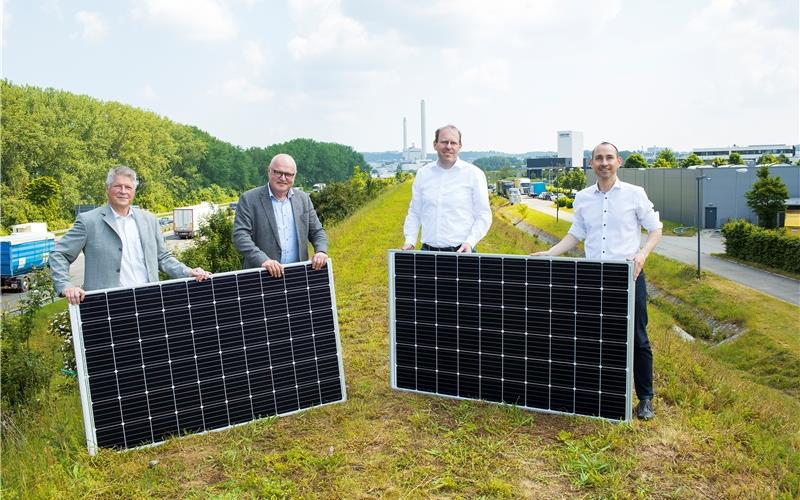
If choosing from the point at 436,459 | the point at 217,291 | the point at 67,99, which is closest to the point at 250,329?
the point at 217,291

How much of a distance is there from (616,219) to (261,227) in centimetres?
412

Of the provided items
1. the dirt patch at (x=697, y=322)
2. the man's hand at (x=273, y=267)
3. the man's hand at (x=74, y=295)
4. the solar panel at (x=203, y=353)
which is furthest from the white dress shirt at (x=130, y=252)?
the dirt patch at (x=697, y=322)

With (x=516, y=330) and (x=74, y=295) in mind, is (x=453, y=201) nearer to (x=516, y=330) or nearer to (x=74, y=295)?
(x=516, y=330)

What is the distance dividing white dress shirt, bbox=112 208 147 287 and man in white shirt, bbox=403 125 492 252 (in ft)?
10.3

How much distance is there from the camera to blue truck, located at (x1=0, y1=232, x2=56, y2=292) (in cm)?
4034

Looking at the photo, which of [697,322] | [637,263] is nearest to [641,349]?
[637,263]

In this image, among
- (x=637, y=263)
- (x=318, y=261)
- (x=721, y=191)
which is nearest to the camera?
(x=637, y=263)

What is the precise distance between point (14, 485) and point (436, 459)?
4.06 m

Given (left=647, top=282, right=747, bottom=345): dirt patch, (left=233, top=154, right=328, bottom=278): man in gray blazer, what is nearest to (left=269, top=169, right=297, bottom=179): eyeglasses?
(left=233, top=154, right=328, bottom=278): man in gray blazer

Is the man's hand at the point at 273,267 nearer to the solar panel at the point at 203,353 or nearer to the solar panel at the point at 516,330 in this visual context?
the solar panel at the point at 203,353

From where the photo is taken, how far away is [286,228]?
311 inches

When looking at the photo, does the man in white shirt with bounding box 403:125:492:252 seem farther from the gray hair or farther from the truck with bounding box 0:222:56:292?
the truck with bounding box 0:222:56:292

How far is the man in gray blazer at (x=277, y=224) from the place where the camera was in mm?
7536

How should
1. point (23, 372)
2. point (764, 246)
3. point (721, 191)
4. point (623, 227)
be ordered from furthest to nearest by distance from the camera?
1. point (721, 191)
2. point (764, 246)
3. point (23, 372)
4. point (623, 227)
